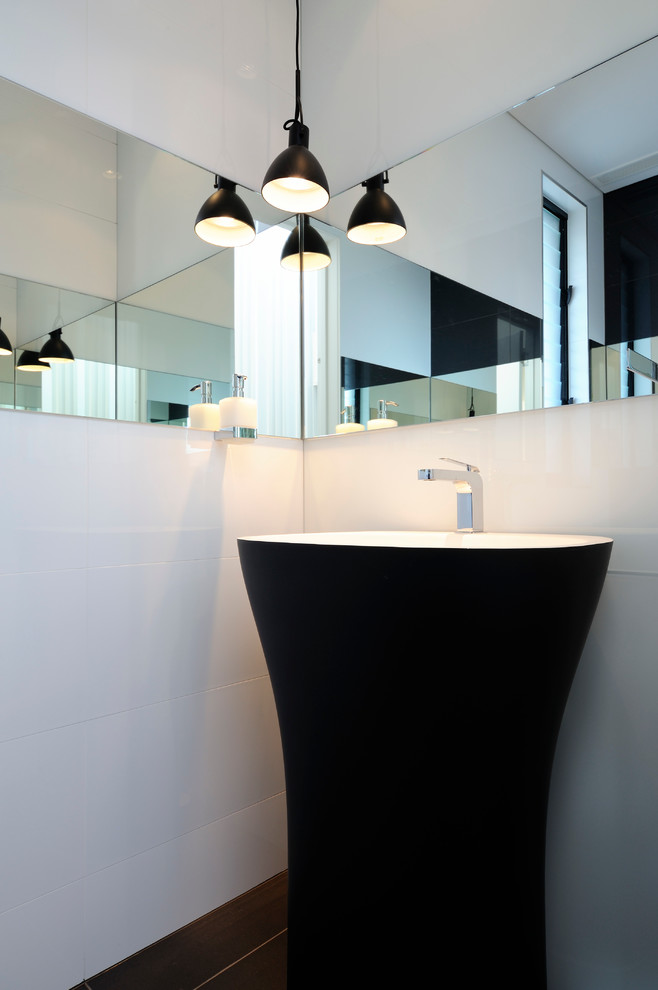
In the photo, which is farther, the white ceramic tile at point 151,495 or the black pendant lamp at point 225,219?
the black pendant lamp at point 225,219

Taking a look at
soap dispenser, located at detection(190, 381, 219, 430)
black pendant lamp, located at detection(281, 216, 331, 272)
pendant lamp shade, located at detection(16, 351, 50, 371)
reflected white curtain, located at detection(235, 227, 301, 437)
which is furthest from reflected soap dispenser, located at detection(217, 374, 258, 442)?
black pendant lamp, located at detection(281, 216, 331, 272)

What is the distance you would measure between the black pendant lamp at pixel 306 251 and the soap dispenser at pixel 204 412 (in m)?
0.51

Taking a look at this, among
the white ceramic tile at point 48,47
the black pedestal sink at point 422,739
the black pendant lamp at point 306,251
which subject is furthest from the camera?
the black pendant lamp at point 306,251

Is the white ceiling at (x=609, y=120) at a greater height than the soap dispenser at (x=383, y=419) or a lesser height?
greater

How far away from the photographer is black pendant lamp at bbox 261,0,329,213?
1.21 meters

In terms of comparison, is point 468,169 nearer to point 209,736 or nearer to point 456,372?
point 456,372

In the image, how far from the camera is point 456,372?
1.40 meters

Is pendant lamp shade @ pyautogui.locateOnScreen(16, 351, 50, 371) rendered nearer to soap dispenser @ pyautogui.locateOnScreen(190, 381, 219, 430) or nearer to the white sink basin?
soap dispenser @ pyautogui.locateOnScreen(190, 381, 219, 430)

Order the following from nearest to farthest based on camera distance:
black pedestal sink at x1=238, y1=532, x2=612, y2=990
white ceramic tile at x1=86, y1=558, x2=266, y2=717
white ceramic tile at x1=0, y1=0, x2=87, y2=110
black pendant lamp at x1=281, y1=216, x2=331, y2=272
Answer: black pedestal sink at x1=238, y1=532, x2=612, y2=990 < white ceramic tile at x1=0, y1=0, x2=87, y2=110 < white ceramic tile at x1=86, y1=558, x2=266, y2=717 < black pendant lamp at x1=281, y1=216, x2=331, y2=272

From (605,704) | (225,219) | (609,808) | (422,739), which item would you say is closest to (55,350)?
(225,219)

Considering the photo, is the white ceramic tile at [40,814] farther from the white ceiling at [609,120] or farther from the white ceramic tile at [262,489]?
the white ceiling at [609,120]

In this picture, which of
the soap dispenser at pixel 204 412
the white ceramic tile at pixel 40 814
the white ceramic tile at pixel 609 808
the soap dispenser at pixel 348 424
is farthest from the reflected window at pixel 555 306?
the white ceramic tile at pixel 40 814

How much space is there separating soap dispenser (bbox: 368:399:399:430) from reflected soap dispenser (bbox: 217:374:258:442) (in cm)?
32

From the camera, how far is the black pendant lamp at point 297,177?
3.96ft
